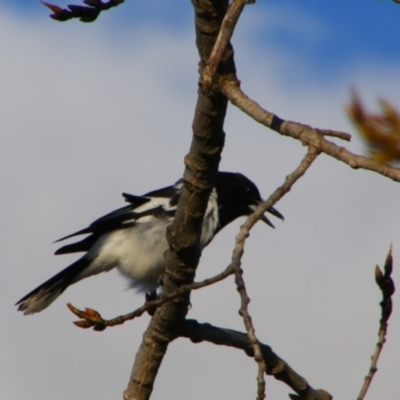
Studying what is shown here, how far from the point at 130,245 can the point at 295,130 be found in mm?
5002

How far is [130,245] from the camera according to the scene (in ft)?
23.6

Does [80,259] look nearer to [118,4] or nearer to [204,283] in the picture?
[118,4]

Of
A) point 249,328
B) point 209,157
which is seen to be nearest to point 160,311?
point 209,157

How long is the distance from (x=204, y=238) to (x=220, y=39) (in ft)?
16.7

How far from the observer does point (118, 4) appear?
10.3ft

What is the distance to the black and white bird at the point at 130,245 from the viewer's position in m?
7.09

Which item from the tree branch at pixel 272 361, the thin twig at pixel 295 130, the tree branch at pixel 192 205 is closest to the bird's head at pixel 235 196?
the tree branch at pixel 272 361

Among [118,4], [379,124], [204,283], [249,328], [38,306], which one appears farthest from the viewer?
[38,306]

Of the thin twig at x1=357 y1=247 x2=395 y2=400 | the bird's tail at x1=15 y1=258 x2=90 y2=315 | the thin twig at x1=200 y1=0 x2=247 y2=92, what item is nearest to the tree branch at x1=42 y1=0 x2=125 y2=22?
the thin twig at x1=200 y1=0 x2=247 y2=92

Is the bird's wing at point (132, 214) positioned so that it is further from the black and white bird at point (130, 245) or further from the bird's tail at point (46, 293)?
the bird's tail at point (46, 293)

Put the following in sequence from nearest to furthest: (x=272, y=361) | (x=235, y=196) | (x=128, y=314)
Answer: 1. (x=128, y=314)
2. (x=272, y=361)
3. (x=235, y=196)

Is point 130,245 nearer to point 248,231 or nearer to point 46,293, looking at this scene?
point 46,293

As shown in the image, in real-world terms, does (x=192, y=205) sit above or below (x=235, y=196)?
below

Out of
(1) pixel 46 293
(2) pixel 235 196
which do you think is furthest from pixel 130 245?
(2) pixel 235 196
